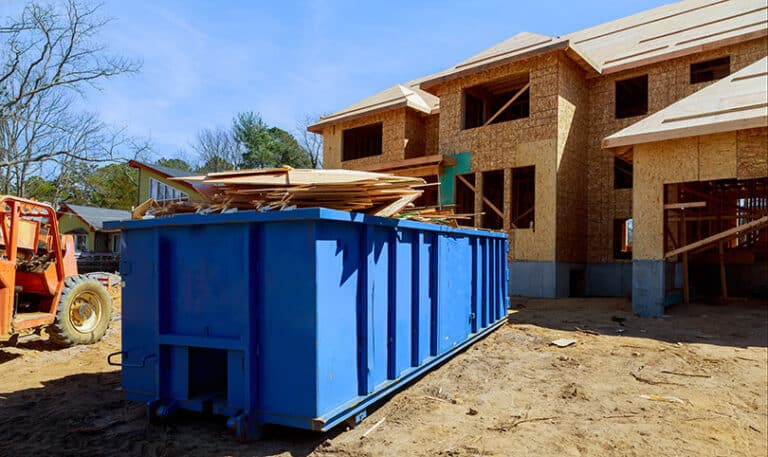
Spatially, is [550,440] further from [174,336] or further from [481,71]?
[481,71]

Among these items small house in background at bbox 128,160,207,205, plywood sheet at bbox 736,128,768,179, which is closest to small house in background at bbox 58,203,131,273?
small house in background at bbox 128,160,207,205

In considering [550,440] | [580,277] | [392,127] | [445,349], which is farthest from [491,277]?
[392,127]

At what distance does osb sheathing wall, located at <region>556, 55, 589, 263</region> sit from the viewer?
1474 cm

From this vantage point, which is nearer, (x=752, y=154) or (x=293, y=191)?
(x=293, y=191)

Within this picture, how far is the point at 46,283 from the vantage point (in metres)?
7.59

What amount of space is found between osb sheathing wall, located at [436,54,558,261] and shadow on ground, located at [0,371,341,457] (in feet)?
40.6

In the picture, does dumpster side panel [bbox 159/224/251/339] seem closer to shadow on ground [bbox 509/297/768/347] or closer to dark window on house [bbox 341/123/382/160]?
shadow on ground [bbox 509/297/768/347]

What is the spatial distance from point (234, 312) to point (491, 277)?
528 cm

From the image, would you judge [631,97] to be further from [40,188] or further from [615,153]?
[40,188]

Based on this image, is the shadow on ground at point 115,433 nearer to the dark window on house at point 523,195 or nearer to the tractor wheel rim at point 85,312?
the tractor wheel rim at point 85,312

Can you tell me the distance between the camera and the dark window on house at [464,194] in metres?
16.8

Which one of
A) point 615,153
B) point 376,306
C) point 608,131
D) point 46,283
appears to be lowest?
point 46,283

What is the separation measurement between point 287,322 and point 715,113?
1074 cm

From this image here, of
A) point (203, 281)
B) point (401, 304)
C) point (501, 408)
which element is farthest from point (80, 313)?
point (501, 408)
